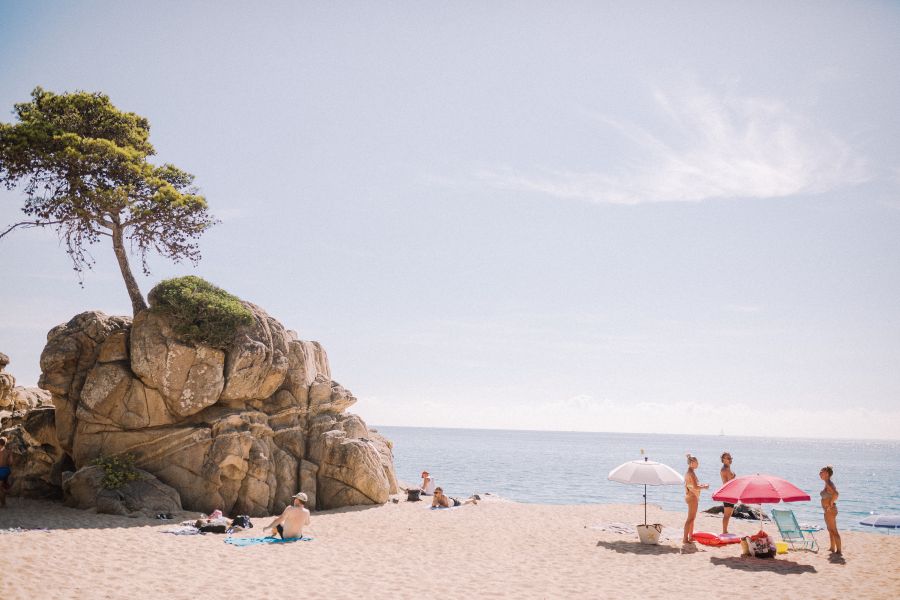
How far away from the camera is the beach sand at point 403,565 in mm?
11172

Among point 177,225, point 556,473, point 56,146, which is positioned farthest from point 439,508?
point 556,473

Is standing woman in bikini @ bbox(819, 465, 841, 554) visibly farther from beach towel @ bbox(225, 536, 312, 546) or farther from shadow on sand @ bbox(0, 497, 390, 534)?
shadow on sand @ bbox(0, 497, 390, 534)

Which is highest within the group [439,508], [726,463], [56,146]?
[56,146]

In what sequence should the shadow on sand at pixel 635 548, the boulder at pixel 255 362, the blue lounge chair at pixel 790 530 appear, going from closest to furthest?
the shadow on sand at pixel 635 548 → the blue lounge chair at pixel 790 530 → the boulder at pixel 255 362

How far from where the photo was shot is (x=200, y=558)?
13406 millimetres

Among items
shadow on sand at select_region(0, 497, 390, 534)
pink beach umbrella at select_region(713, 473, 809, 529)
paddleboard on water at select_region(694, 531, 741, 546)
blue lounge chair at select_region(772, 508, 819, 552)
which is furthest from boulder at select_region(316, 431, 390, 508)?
blue lounge chair at select_region(772, 508, 819, 552)

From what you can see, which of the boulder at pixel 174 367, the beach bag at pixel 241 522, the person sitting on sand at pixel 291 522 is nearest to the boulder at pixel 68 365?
the boulder at pixel 174 367

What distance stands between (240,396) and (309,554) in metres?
9.79

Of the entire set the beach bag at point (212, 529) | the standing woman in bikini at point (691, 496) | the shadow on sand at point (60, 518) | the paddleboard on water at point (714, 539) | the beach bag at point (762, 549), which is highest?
the standing woman in bikini at point (691, 496)

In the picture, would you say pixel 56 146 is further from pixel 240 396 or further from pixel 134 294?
pixel 240 396

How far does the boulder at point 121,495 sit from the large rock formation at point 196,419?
0.70m

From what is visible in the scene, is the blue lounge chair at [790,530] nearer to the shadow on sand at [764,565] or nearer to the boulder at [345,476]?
the shadow on sand at [764,565]

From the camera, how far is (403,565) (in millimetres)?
13703

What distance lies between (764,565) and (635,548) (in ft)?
10.8
